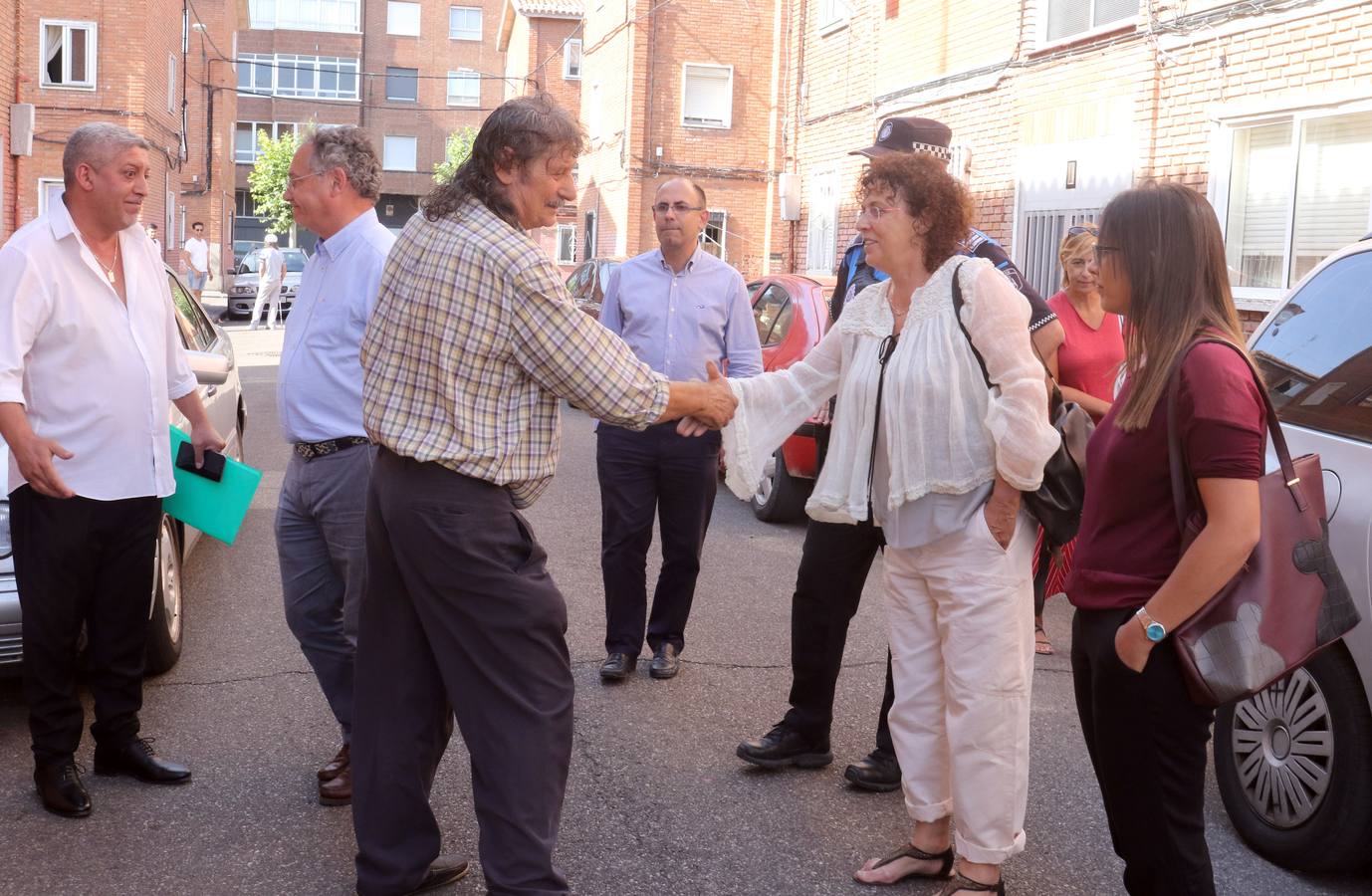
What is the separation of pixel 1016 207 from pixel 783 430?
11.6 metres

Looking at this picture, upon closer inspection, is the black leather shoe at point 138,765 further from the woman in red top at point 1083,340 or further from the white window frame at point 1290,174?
the white window frame at point 1290,174

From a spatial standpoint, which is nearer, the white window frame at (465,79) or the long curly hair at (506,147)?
the long curly hair at (506,147)

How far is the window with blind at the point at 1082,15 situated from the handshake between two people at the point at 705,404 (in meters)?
11.0

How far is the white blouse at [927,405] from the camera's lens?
3.62 metres

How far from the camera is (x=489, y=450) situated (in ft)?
10.6

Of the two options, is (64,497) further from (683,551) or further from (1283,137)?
(1283,137)

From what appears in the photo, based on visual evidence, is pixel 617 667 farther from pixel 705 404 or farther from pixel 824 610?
pixel 705 404

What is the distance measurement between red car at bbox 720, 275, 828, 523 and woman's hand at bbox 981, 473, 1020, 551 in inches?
207

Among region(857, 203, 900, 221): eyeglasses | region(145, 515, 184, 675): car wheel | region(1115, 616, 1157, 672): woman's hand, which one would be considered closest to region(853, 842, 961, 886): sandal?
region(1115, 616, 1157, 672): woman's hand

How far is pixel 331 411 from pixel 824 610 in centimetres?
168

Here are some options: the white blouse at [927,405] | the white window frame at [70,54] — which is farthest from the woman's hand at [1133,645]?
the white window frame at [70,54]

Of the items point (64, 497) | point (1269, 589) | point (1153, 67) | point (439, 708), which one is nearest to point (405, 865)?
point (439, 708)

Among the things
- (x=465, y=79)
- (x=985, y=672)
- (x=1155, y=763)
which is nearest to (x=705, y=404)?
(x=985, y=672)

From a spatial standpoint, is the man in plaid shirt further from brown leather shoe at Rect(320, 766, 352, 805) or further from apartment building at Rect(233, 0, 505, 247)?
apartment building at Rect(233, 0, 505, 247)
